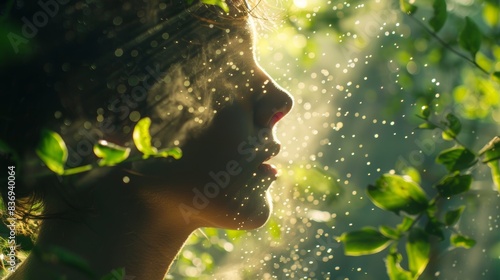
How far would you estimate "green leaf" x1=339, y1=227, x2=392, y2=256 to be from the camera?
568 millimetres

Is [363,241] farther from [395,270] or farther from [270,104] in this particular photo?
[270,104]

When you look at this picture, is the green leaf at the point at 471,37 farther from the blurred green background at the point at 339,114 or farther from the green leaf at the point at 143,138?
the blurred green background at the point at 339,114

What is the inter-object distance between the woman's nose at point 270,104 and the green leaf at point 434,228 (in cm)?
52

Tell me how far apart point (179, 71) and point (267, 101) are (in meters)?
0.17

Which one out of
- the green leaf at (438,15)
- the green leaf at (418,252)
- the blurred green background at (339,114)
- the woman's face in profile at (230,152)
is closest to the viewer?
the green leaf at (418,252)

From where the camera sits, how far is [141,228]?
1022 millimetres

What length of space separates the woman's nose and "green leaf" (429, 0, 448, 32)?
0.43 m

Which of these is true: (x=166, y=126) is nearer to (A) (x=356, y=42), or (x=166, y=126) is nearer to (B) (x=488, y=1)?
(B) (x=488, y=1)

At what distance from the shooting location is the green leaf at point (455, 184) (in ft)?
1.96

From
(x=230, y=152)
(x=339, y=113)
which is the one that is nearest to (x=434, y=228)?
(x=230, y=152)

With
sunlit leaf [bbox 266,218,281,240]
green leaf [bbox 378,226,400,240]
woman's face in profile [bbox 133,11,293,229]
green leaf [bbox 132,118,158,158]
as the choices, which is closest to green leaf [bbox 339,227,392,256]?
green leaf [bbox 378,226,400,240]

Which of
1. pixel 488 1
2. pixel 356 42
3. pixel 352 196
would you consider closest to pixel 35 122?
pixel 488 1

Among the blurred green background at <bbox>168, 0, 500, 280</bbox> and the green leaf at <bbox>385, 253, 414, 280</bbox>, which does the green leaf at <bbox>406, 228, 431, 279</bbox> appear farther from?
the blurred green background at <bbox>168, 0, 500, 280</bbox>

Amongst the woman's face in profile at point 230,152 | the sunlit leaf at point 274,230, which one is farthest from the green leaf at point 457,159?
the sunlit leaf at point 274,230
